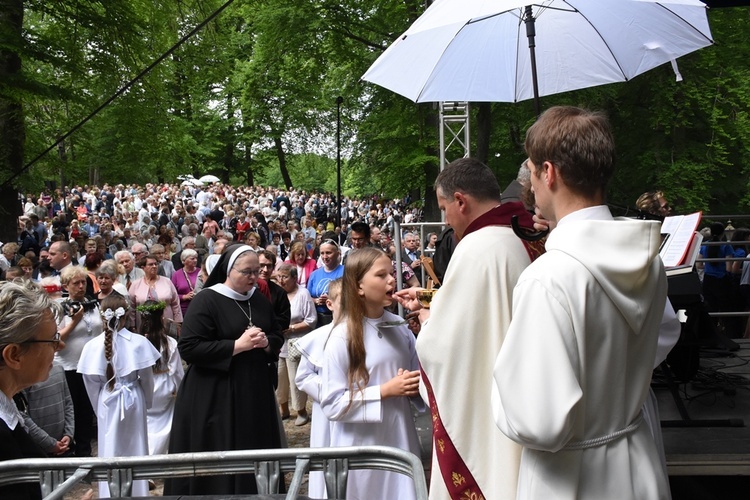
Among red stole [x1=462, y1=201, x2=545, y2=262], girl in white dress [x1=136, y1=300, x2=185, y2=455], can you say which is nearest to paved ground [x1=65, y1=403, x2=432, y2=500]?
girl in white dress [x1=136, y1=300, x2=185, y2=455]

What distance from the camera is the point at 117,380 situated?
20.0ft

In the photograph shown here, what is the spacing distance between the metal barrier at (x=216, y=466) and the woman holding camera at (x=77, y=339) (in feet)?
18.1

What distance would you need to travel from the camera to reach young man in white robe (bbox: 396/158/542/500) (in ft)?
9.42

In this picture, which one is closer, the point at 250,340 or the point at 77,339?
the point at 250,340

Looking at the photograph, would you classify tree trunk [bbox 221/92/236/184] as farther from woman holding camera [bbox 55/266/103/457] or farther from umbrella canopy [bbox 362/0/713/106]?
umbrella canopy [bbox 362/0/713/106]

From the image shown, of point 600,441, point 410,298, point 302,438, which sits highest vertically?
point 410,298

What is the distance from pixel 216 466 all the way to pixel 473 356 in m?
1.31

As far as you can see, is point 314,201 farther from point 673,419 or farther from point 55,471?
point 55,471

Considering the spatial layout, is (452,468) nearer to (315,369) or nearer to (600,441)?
(600,441)

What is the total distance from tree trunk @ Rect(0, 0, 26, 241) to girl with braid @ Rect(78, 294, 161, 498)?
5365 mm

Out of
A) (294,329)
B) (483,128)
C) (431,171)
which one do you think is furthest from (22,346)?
(431,171)

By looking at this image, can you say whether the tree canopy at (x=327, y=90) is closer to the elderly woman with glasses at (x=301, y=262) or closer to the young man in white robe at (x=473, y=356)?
the elderly woman with glasses at (x=301, y=262)

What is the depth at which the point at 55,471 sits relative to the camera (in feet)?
5.89

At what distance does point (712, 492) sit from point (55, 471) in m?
5.45
